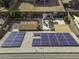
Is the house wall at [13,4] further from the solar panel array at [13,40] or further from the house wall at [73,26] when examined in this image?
the solar panel array at [13,40]

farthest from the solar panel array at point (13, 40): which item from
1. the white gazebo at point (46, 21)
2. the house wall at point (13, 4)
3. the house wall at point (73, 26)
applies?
the house wall at point (13, 4)

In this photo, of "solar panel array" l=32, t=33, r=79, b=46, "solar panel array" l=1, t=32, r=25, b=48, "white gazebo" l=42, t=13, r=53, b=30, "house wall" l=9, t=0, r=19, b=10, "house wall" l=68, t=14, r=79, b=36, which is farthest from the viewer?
"house wall" l=9, t=0, r=19, b=10

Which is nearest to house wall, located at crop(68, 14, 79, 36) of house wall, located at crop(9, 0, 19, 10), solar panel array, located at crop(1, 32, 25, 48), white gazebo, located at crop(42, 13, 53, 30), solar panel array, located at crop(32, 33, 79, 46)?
white gazebo, located at crop(42, 13, 53, 30)

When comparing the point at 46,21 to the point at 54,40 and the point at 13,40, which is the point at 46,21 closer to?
the point at 54,40

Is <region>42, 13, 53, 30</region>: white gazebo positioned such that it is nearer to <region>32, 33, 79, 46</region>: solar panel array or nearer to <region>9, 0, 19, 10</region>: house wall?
<region>9, 0, 19, 10</region>: house wall

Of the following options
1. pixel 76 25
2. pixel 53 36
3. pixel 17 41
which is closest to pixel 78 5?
pixel 76 25

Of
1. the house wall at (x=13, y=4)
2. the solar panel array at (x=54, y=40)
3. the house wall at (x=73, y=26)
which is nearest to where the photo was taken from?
the solar panel array at (x=54, y=40)
